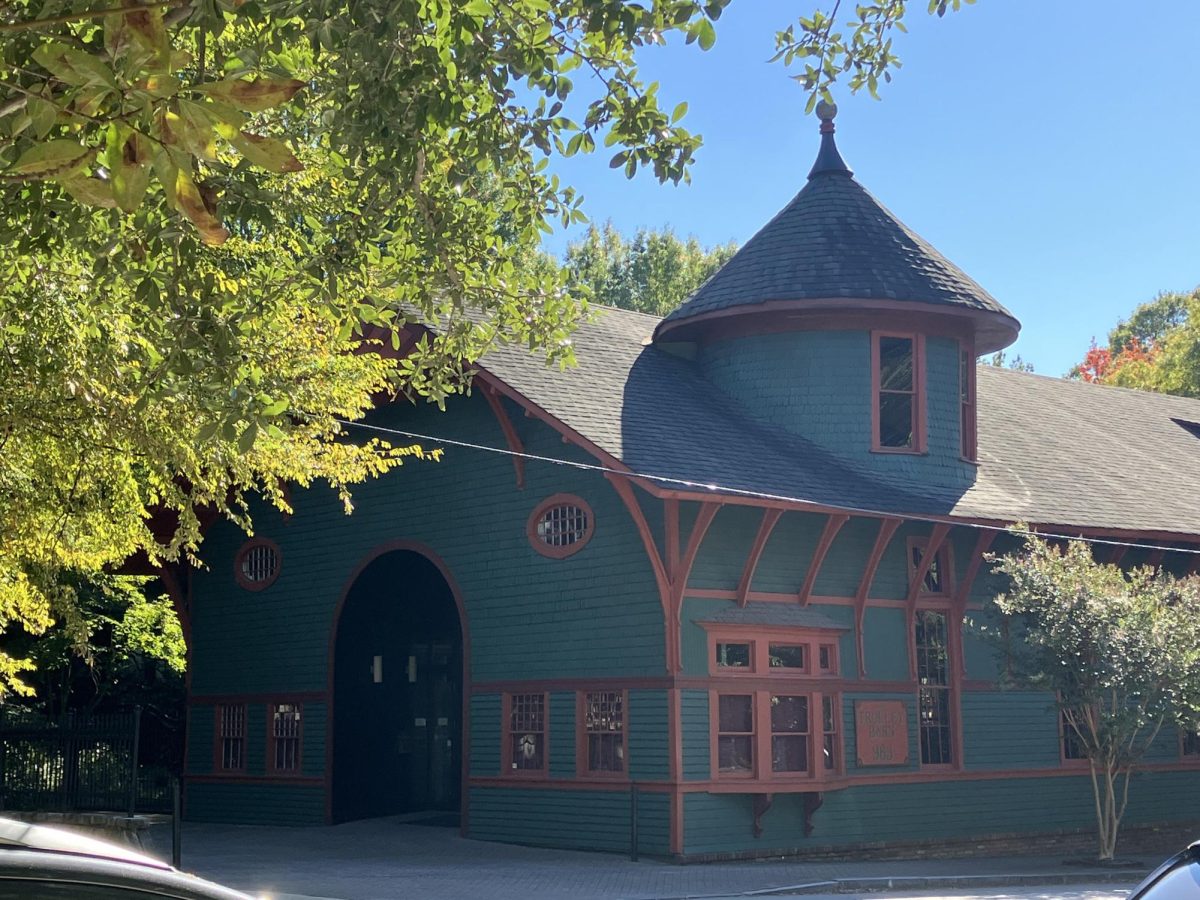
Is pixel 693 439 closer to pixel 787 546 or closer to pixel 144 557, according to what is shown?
pixel 787 546

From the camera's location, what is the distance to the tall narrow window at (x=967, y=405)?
77.8 feet

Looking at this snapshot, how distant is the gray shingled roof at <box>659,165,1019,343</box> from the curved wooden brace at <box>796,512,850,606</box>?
3687mm

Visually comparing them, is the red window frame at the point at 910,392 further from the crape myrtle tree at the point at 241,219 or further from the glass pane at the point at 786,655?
the crape myrtle tree at the point at 241,219

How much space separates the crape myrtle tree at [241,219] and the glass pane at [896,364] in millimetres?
9214

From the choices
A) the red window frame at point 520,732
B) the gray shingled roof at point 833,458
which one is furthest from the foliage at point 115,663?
the gray shingled roof at point 833,458

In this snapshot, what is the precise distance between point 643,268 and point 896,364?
36.5 m

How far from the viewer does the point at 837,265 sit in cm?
2273

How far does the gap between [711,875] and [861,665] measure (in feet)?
14.8

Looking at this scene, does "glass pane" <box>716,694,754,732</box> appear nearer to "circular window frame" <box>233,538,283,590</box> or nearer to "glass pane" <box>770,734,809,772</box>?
"glass pane" <box>770,734,809,772</box>

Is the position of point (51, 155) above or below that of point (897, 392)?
below

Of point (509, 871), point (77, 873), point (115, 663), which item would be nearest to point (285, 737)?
point (115, 663)

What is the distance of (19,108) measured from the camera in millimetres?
5227

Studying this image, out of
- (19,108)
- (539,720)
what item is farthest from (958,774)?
(19,108)

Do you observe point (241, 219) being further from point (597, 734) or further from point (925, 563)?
point (925, 563)
